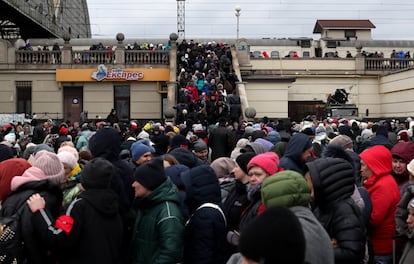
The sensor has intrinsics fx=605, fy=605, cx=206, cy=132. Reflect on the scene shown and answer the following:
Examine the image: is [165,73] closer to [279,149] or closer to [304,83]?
[304,83]

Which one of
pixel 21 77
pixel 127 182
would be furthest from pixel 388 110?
pixel 127 182

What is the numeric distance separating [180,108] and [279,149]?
19636 millimetres

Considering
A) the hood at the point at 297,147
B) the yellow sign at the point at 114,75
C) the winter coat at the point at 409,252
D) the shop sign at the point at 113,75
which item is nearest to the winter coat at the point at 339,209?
the winter coat at the point at 409,252

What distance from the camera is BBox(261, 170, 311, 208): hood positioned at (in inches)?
180

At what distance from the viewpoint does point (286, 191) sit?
15.1ft

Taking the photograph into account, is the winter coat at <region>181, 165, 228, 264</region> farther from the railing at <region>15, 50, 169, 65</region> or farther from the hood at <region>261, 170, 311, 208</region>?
the railing at <region>15, 50, 169, 65</region>

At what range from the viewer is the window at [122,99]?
39125 mm

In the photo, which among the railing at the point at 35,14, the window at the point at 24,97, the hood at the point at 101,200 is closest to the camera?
the hood at the point at 101,200

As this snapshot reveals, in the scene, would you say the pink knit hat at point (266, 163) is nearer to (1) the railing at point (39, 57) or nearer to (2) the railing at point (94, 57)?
(2) the railing at point (94, 57)

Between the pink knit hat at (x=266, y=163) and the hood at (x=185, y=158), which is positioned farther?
the hood at (x=185, y=158)

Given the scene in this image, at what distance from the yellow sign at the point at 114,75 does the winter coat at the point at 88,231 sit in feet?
108

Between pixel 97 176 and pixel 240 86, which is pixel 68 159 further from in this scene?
pixel 240 86

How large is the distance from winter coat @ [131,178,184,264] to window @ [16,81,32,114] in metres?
34.2

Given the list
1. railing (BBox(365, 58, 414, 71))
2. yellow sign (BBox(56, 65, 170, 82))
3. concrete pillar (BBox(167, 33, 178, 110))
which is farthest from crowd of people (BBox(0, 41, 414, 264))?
railing (BBox(365, 58, 414, 71))
